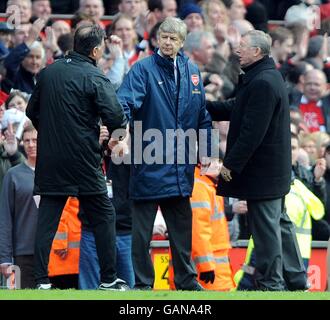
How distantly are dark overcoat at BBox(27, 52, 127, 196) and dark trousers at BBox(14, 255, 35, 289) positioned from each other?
1.47 meters

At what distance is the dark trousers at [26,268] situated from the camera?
13289mm

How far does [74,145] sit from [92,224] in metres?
0.68

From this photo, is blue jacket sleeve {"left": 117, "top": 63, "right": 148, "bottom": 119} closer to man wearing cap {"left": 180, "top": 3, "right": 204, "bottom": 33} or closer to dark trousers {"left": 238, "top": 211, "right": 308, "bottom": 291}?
dark trousers {"left": 238, "top": 211, "right": 308, "bottom": 291}

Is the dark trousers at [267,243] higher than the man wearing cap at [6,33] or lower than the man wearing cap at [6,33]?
lower

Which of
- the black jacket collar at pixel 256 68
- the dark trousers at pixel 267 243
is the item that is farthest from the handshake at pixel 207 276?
the black jacket collar at pixel 256 68

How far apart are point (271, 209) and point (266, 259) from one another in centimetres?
43

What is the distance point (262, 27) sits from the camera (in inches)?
799

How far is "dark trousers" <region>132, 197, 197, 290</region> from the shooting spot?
12383 mm

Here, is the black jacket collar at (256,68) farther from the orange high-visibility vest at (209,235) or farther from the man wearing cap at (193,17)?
the man wearing cap at (193,17)

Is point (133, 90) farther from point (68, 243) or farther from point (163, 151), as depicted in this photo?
point (68, 243)

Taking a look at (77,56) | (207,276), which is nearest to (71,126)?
(77,56)

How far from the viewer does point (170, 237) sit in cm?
1254

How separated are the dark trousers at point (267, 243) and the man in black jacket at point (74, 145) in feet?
4.21
